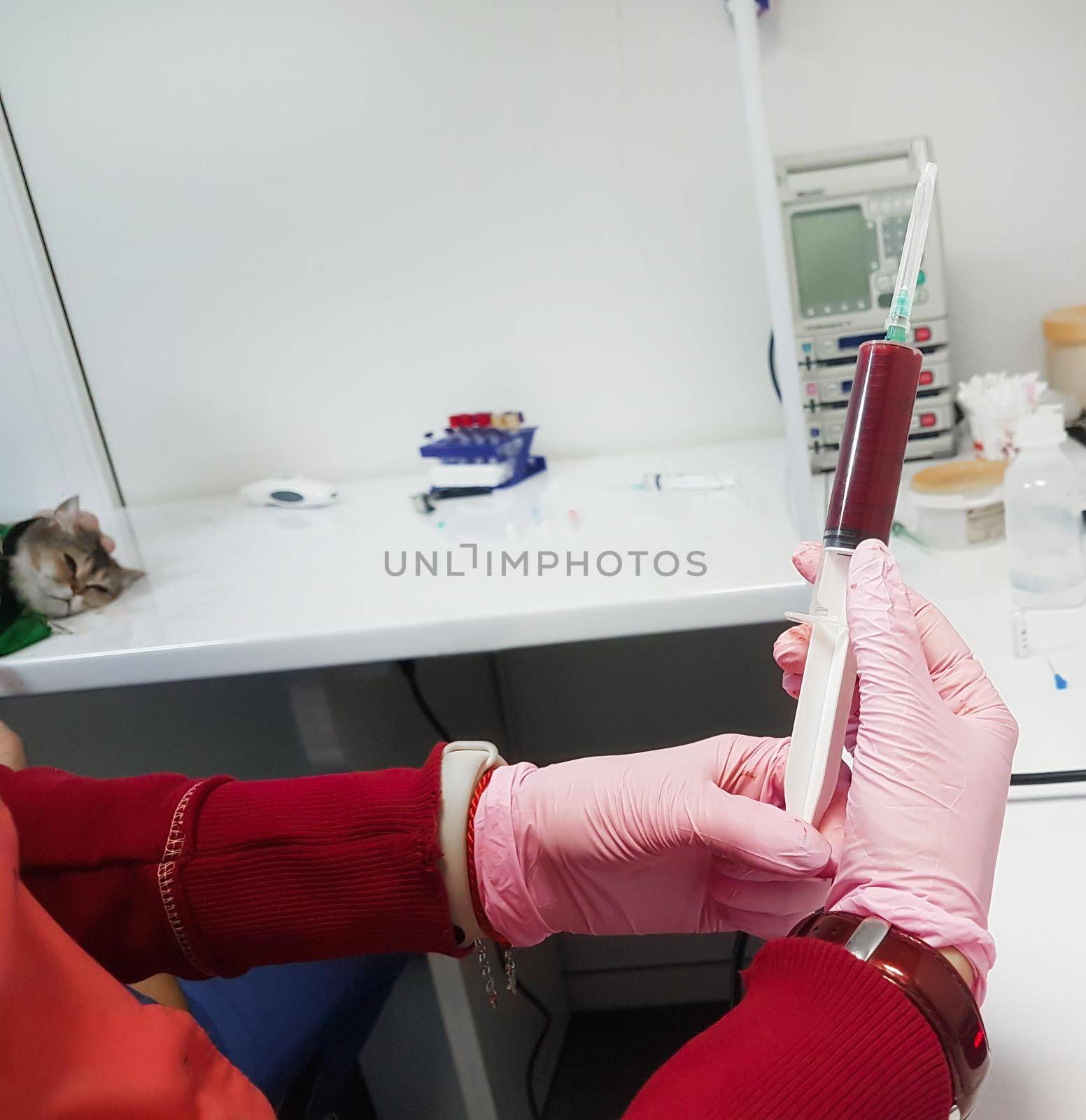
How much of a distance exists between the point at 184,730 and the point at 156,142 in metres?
0.88

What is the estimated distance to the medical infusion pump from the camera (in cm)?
117

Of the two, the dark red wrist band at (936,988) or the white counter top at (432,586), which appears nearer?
the dark red wrist band at (936,988)

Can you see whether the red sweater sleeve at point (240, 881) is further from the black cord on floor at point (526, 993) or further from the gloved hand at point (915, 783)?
the black cord on floor at point (526, 993)

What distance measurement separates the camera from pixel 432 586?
0.99 m

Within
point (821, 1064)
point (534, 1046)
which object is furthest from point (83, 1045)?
point (534, 1046)

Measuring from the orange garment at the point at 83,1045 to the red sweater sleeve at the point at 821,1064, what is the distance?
→ 0.86 feet

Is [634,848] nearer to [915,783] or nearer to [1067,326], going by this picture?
[915,783]

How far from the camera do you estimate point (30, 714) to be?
1.23 metres

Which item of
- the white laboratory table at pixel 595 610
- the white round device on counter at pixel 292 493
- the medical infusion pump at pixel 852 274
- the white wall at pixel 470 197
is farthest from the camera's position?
the white round device on counter at pixel 292 493

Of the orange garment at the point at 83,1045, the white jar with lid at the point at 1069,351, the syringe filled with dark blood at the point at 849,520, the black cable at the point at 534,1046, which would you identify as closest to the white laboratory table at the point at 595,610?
the syringe filled with dark blood at the point at 849,520

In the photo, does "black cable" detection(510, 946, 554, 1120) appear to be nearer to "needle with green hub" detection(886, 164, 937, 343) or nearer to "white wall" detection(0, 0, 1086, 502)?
"white wall" detection(0, 0, 1086, 502)

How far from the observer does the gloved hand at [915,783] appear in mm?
464

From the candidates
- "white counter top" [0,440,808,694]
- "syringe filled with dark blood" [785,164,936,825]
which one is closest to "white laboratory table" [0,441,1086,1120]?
"white counter top" [0,440,808,694]

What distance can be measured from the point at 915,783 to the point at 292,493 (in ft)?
3.55
